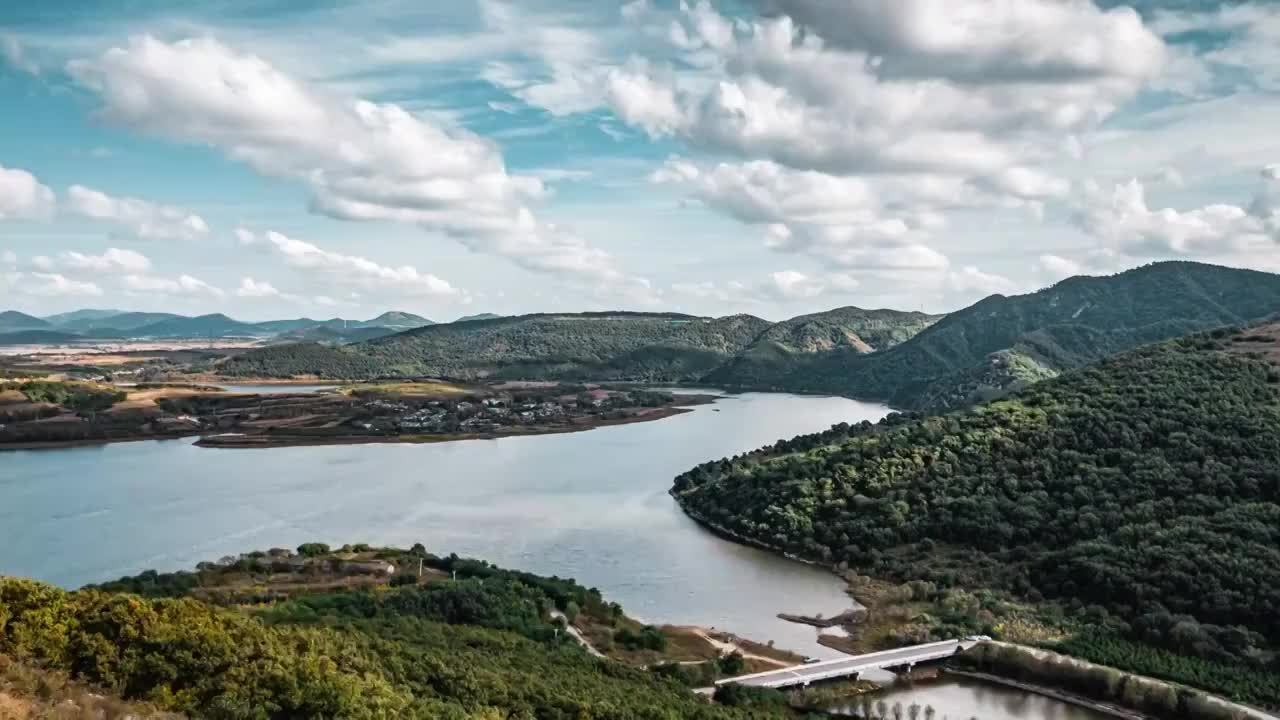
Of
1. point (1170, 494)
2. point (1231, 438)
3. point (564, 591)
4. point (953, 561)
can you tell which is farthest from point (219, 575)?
point (1231, 438)

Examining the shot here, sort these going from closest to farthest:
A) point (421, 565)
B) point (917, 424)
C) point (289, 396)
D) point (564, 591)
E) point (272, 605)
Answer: point (272, 605) < point (564, 591) < point (421, 565) < point (917, 424) < point (289, 396)

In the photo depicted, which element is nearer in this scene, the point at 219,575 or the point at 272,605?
the point at 272,605

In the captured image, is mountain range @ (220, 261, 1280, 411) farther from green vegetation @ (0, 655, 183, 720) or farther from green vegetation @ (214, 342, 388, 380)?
green vegetation @ (0, 655, 183, 720)

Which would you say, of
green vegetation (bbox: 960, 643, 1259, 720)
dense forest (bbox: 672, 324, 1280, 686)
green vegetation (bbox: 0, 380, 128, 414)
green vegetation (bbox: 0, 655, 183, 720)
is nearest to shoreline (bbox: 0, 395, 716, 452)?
green vegetation (bbox: 0, 380, 128, 414)

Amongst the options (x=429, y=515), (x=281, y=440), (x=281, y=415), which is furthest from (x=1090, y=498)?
(x=281, y=415)

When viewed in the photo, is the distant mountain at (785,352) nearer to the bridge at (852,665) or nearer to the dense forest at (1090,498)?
the dense forest at (1090,498)

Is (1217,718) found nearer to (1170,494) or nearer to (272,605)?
(1170,494)

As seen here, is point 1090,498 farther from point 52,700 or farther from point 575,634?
point 52,700
